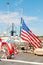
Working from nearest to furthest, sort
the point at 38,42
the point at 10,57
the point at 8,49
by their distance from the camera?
the point at 8,49
the point at 10,57
the point at 38,42

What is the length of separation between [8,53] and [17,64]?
10.00 ft

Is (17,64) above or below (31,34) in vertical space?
below

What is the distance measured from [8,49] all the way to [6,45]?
36 centimetres

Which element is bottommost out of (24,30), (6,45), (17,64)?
(17,64)

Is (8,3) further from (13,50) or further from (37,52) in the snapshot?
(13,50)

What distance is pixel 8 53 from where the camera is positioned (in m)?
21.1

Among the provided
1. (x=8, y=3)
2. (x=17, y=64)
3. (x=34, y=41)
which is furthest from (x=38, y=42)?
(x=8, y=3)

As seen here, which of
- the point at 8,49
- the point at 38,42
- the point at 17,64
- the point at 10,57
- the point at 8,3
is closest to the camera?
the point at 17,64

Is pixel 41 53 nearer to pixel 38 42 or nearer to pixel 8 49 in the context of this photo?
pixel 38 42

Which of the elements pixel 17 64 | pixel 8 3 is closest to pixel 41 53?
pixel 17 64

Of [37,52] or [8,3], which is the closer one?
[37,52]

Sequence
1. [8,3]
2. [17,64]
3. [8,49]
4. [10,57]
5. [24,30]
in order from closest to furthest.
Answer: [17,64]
[8,49]
[10,57]
[24,30]
[8,3]

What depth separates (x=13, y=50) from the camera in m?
21.0

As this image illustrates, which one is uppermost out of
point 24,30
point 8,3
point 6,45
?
point 8,3
